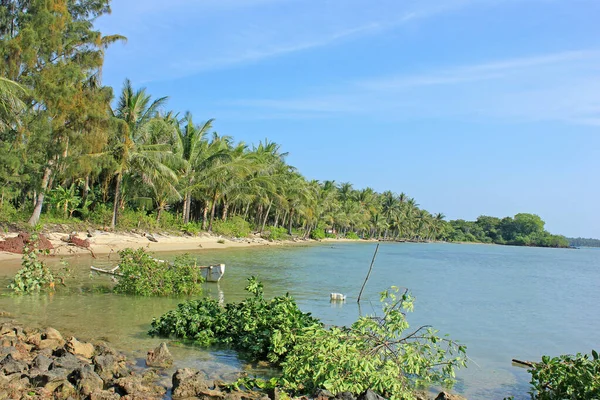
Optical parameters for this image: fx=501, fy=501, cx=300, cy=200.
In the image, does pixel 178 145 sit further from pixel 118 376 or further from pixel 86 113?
pixel 118 376

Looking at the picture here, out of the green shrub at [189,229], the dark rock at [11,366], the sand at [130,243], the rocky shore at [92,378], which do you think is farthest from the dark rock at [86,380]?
the green shrub at [189,229]

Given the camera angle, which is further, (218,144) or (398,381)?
(218,144)

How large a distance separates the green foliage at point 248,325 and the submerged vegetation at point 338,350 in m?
0.02

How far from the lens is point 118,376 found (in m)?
6.60

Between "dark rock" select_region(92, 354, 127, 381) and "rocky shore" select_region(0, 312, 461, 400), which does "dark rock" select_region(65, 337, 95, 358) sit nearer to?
"rocky shore" select_region(0, 312, 461, 400)

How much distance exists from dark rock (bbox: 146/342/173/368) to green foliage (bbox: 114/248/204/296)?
636 centimetres

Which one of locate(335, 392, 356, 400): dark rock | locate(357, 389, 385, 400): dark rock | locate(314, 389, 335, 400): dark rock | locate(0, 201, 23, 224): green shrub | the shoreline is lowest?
the shoreline

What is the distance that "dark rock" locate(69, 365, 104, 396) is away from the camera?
5.77 meters

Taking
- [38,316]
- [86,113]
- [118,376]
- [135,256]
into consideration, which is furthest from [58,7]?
[118,376]

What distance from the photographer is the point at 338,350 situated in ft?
21.0

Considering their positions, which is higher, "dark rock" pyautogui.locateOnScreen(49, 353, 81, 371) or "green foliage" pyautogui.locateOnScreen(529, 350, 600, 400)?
"green foliage" pyautogui.locateOnScreen(529, 350, 600, 400)

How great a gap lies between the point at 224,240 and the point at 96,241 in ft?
49.3

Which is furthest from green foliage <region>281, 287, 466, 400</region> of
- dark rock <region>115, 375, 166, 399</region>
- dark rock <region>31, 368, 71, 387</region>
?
dark rock <region>31, 368, 71, 387</region>

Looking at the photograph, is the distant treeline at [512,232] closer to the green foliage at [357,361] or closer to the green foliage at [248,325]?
the green foliage at [248,325]
